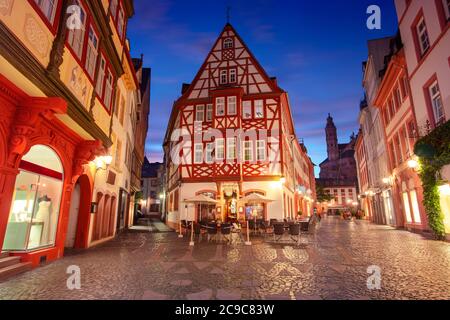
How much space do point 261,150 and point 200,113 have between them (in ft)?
18.7

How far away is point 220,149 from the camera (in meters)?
18.9

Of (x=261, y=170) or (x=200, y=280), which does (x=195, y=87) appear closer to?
(x=261, y=170)

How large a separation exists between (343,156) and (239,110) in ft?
303

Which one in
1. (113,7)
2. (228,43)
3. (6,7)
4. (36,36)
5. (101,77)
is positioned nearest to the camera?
(6,7)

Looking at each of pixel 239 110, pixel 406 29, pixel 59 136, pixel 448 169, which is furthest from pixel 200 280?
pixel 406 29

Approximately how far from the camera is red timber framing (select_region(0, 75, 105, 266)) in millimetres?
5367

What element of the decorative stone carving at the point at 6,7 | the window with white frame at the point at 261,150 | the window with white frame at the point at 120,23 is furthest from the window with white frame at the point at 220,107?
the decorative stone carving at the point at 6,7

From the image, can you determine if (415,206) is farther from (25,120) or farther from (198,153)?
(25,120)

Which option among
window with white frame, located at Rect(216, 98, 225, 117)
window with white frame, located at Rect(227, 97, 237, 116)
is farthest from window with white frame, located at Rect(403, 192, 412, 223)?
window with white frame, located at Rect(216, 98, 225, 117)

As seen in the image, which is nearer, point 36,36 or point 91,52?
point 36,36

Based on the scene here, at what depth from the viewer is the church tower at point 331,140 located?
109m

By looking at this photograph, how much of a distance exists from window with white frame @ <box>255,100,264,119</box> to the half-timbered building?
1.5 inches

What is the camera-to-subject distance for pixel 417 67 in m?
12.7

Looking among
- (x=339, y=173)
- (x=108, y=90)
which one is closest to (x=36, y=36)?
(x=108, y=90)
